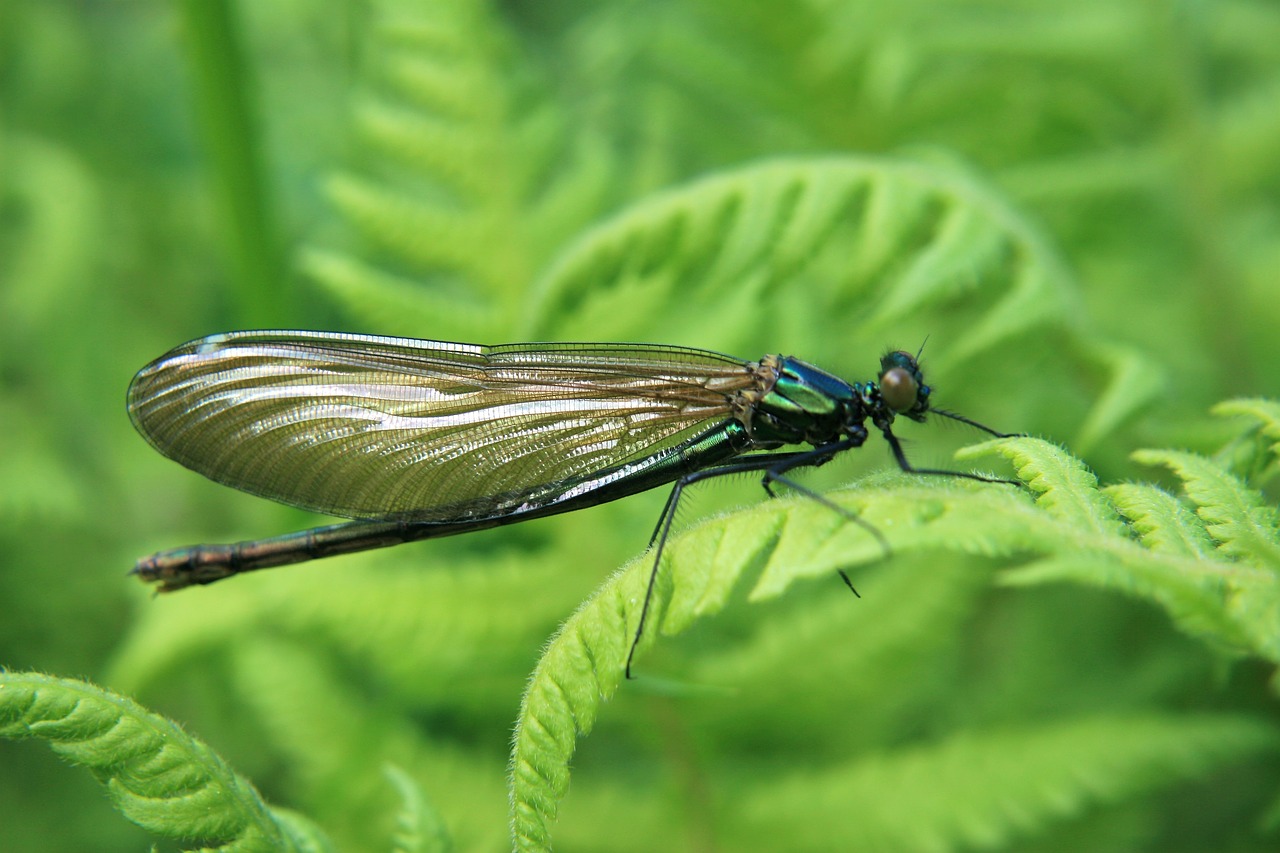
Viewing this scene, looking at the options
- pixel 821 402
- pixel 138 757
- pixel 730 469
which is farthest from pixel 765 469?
pixel 138 757

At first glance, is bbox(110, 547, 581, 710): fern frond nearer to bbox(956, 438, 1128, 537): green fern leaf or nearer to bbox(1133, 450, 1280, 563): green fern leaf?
bbox(956, 438, 1128, 537): green fern leaf

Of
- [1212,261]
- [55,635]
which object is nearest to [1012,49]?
[1212,261]

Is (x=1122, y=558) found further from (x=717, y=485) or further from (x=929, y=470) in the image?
(x=717, y=485)

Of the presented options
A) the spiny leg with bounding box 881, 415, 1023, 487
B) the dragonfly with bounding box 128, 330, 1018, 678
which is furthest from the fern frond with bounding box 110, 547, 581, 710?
the spiny leg with bounding box 881, 415, 1023, 487

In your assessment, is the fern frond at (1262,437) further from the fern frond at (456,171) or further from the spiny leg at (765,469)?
the fern frond at (456,171)

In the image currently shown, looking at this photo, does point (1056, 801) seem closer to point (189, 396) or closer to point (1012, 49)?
point (189, 396)

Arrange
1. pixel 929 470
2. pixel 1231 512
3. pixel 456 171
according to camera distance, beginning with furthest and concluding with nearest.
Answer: pixel 456 171 → pixel 929 470 → pixel 1231 512

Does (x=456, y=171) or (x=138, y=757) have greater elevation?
(x=456, y=171)
